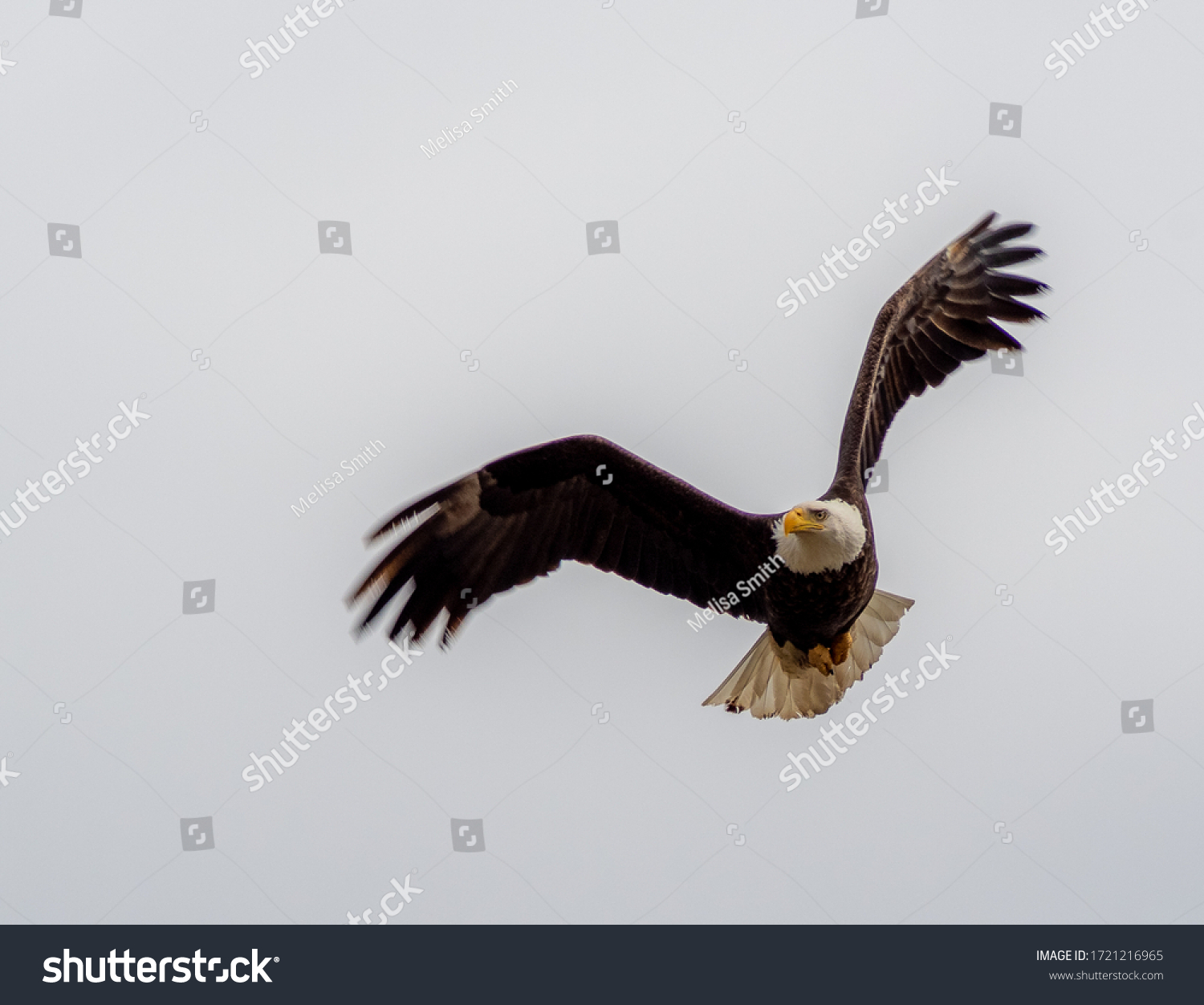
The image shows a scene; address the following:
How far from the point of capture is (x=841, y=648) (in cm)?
323

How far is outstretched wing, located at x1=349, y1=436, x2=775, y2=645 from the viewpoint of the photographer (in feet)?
10.0

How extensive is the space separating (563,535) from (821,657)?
73 cm

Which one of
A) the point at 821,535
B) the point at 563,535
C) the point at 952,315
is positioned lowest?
the point at 821,535

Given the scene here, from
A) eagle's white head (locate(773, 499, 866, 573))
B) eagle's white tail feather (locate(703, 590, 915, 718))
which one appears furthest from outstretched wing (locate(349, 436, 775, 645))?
eagle's white tail feather (locate(703, 590, 915, 718))

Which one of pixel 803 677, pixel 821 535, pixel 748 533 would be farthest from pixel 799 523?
pixel 803 677

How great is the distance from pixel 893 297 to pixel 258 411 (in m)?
1.81

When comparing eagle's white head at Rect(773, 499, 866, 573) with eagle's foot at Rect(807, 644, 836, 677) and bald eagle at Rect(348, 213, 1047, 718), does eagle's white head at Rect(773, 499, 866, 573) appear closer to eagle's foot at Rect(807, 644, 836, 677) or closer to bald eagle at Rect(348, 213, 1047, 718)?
bald eagle at Rect(348, 213, 1047, 718)

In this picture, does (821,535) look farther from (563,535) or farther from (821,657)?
(563,535)

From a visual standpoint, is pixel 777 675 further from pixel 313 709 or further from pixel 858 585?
pixel 313 709

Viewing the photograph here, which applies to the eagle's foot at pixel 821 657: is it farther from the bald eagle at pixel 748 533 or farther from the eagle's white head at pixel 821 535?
the eagle's white head at pixel 821 535

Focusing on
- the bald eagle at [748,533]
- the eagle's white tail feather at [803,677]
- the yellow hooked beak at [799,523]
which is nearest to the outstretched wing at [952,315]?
the bald eagle at [748,533]

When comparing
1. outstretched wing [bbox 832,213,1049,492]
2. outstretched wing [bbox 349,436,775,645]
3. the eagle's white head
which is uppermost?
outstretched wing [bbox 832,213,1049,492]

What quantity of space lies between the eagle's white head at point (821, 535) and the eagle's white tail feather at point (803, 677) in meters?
0.51
